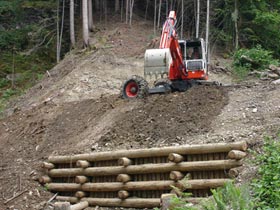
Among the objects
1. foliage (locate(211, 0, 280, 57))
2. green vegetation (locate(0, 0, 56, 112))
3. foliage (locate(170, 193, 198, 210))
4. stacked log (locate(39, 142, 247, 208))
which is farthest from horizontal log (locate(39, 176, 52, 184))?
foliage (locate(211, 0, 280, 57))

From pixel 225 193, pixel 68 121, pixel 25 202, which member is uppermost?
pixel 225 193

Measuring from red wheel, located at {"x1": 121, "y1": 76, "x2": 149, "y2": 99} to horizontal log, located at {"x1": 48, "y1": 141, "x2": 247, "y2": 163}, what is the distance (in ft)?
10.6

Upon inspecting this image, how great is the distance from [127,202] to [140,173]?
69cm

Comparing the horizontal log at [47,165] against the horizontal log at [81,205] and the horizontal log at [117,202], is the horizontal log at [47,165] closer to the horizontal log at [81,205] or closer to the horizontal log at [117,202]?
the horizontal log at [117,202]

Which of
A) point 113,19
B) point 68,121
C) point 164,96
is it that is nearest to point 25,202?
point 68,121

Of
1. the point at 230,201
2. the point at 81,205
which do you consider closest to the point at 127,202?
the point at 81,205

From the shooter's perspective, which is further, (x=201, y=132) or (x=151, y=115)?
(x=151, y=115)

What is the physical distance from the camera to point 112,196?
36.8 feet

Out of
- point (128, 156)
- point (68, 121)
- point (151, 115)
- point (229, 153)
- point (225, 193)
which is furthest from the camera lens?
point (68, 121)

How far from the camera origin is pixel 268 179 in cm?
741

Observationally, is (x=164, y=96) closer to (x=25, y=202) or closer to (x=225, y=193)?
(x=25, y=202)

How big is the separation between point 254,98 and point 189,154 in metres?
3.34

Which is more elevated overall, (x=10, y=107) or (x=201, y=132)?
(x=201, y=132)

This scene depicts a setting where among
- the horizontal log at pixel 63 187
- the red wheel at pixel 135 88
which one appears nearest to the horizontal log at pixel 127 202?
the horizontal log at pixel 63 187
